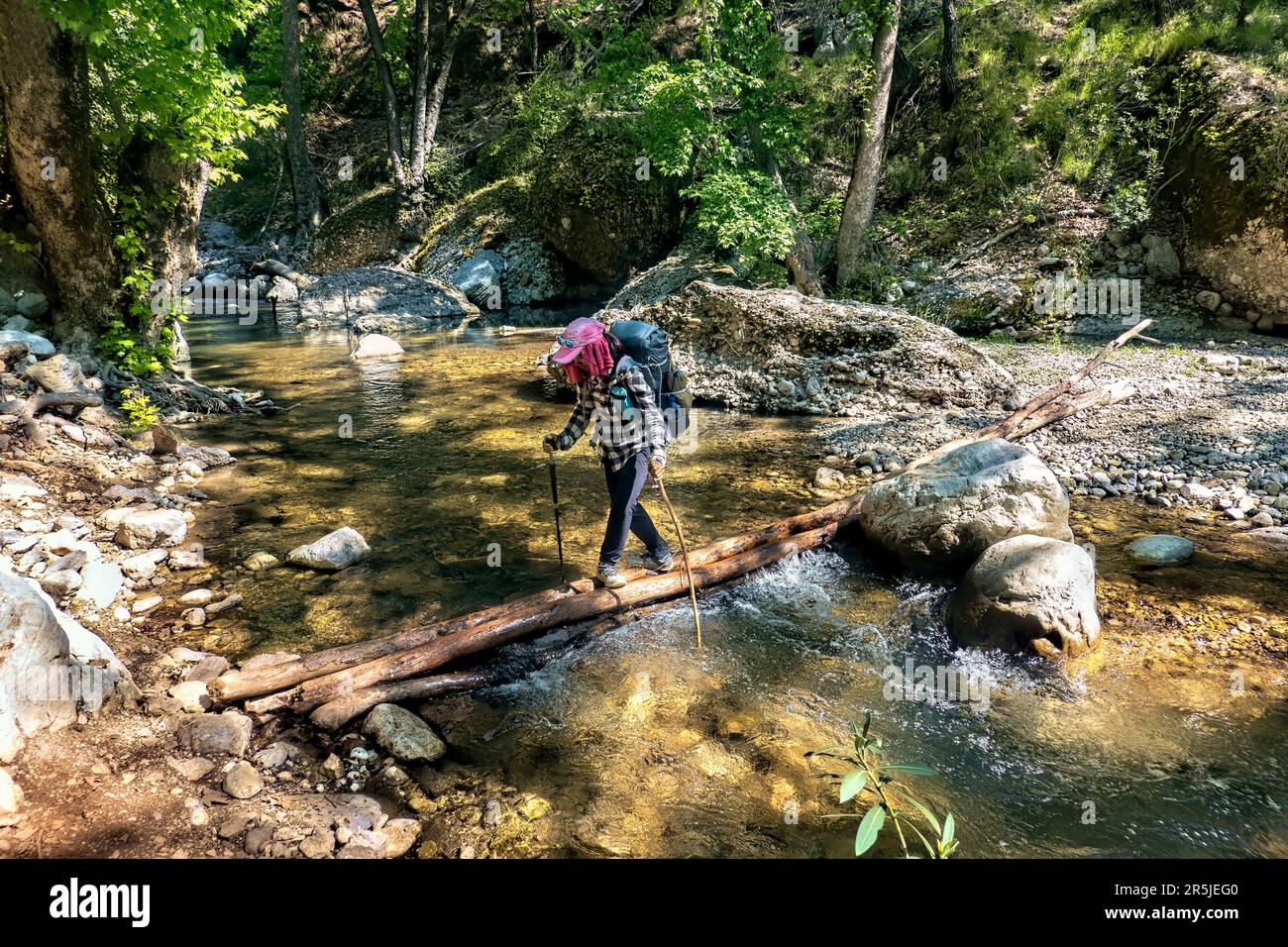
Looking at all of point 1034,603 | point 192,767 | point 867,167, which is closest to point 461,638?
point 192,767

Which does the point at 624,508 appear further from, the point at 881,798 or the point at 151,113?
the point at 151,113

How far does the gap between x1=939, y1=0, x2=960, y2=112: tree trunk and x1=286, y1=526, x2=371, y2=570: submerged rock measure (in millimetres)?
19589

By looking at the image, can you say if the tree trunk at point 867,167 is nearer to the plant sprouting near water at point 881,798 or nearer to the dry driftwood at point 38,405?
the plant sprouting near water at point 881,798

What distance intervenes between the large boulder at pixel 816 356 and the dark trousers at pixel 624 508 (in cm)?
650

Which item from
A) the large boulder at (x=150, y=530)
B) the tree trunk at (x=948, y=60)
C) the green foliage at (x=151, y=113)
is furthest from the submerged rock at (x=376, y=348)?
the tree trunk at (x=948, y=60)

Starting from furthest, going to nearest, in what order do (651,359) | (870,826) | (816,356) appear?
(816,356) < (651,359) < (870,826)

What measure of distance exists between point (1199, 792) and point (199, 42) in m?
13.4

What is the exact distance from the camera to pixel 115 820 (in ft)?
11.4

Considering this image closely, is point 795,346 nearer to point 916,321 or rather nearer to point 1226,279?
point 916,321

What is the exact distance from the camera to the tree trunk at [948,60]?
18.8 meters

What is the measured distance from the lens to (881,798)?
3311 mm

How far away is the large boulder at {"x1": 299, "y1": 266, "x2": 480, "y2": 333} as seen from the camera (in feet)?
72.3

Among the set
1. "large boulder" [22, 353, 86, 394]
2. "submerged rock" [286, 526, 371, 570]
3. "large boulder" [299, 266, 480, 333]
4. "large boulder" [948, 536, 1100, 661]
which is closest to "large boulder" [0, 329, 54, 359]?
"large boulder" [22, 353, 86, 394]

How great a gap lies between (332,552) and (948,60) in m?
20.3
